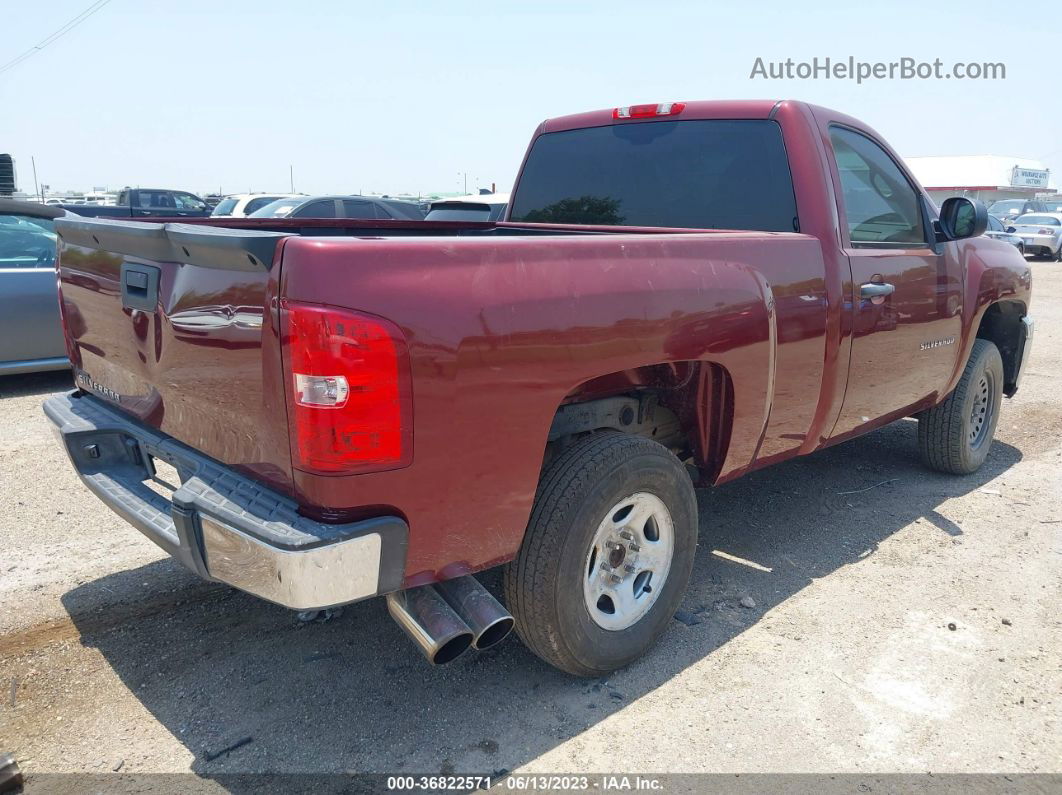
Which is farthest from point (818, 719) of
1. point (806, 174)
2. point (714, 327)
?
point (806, 174)

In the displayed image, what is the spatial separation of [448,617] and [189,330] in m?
1.15

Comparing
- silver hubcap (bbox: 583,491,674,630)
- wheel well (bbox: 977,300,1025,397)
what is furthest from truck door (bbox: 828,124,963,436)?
silver hubcap (bbox: 583,491,674,630)

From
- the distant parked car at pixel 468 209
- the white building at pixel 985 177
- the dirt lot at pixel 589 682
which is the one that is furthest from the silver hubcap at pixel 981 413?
the white building at pixel 985 177

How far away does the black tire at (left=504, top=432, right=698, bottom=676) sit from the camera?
8.70 feet

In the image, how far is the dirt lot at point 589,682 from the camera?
2.63 m

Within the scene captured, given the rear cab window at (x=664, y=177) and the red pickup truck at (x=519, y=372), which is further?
the rear cab window at (x=664, y=177)

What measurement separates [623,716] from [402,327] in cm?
157

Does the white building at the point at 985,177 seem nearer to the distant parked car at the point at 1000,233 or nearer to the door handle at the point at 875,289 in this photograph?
the distant parked car at the point at 1000,233

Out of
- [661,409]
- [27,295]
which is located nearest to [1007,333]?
[661,409]

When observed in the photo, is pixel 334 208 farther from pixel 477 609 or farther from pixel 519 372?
pixel 477 609

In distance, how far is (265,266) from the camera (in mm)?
2160

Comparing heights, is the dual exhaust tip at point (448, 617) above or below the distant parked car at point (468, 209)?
below

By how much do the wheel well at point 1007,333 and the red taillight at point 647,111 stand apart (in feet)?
9.02

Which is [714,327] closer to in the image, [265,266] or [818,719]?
[818,719]
